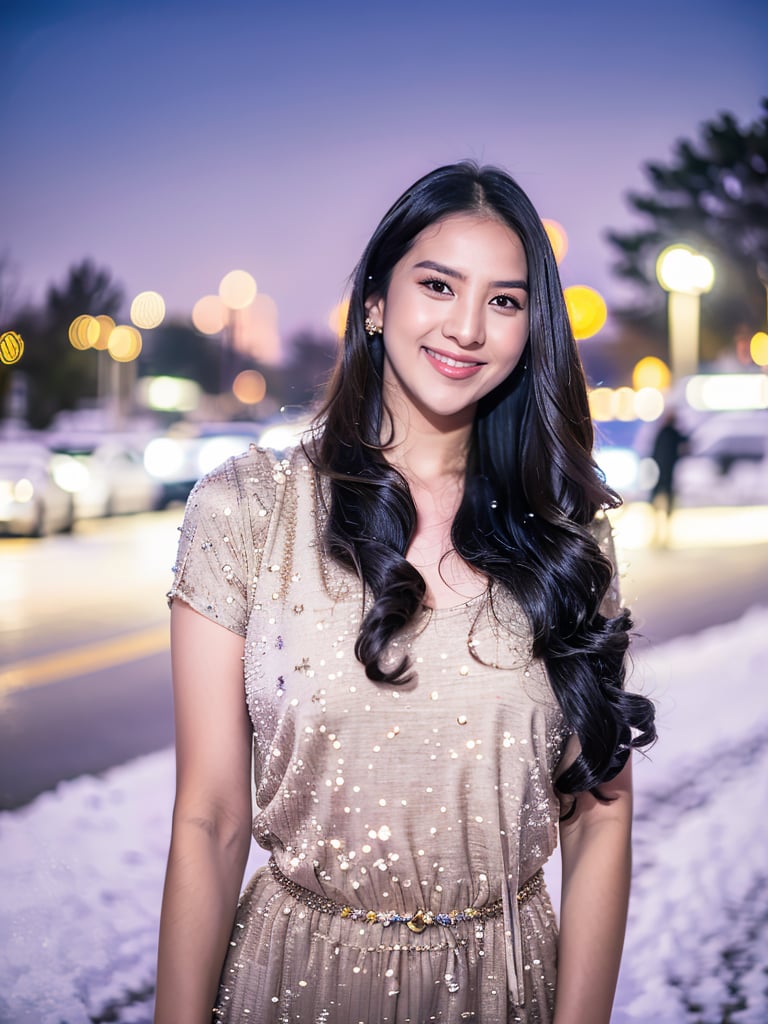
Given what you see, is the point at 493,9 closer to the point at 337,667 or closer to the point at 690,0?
the point at 690,0

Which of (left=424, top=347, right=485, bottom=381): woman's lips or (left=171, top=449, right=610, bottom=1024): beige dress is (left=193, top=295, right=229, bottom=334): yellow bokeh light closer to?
(left=424, top=347, right=485, bottom=381): woman's lips

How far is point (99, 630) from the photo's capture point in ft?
16.5

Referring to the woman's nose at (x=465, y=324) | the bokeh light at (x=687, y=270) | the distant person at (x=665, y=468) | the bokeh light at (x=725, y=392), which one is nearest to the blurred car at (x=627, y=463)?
the distant person at (x=665, y=468)

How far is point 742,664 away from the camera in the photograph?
545cm

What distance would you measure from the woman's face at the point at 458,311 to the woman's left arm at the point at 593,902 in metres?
0.63

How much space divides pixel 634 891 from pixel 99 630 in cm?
276

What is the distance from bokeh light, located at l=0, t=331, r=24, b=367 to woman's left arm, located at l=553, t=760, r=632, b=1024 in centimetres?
321

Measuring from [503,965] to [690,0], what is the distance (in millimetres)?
4499

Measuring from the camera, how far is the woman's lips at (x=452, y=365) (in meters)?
1.53

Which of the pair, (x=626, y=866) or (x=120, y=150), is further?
(x=120, y=150)

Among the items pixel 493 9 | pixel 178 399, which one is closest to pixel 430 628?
pixel 493 9

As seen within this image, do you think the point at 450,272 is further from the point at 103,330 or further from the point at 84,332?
the point at 103,330

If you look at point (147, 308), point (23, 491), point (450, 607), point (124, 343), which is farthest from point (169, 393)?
point (450, 607)

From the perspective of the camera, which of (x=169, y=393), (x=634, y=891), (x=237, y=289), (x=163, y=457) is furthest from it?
(x=169, y=393)
